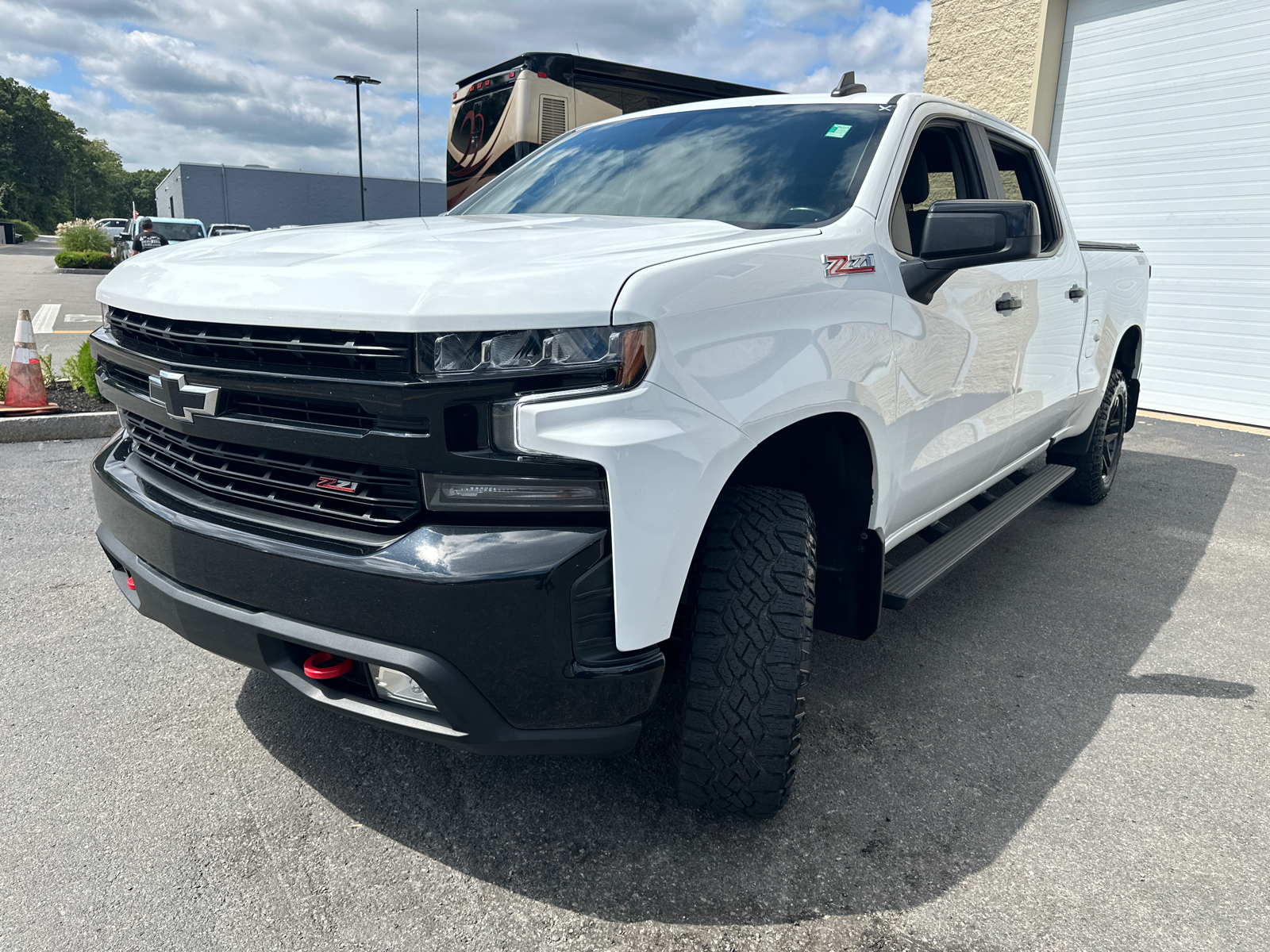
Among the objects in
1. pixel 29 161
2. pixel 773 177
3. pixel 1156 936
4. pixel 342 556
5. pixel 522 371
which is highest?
pixel 29 161

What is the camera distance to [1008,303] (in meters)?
3.17

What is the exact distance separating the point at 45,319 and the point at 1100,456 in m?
14.0

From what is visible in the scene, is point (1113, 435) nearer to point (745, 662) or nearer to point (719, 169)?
point (719, 169)

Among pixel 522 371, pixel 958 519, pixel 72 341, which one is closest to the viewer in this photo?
pixel 522 371

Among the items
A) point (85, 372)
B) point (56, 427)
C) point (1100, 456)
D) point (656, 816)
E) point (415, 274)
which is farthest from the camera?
point (85, 372)

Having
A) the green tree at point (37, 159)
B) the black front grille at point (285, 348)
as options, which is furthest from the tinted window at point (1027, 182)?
the green tree at point (37, 159)

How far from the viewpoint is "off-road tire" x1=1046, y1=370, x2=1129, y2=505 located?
496 centimetres

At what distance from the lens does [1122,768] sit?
8.38ft

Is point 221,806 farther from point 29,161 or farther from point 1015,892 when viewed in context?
point 29,161

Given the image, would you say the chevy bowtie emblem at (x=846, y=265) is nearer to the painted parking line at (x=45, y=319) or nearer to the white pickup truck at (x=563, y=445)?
the white pickup truck at (x=563, y=445)

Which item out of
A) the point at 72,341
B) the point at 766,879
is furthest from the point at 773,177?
the point at 72,341

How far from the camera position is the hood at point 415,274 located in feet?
5.49

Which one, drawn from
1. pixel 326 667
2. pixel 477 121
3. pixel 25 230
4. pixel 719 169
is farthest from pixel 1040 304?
pixel 25 230

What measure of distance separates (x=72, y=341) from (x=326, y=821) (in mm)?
10577
